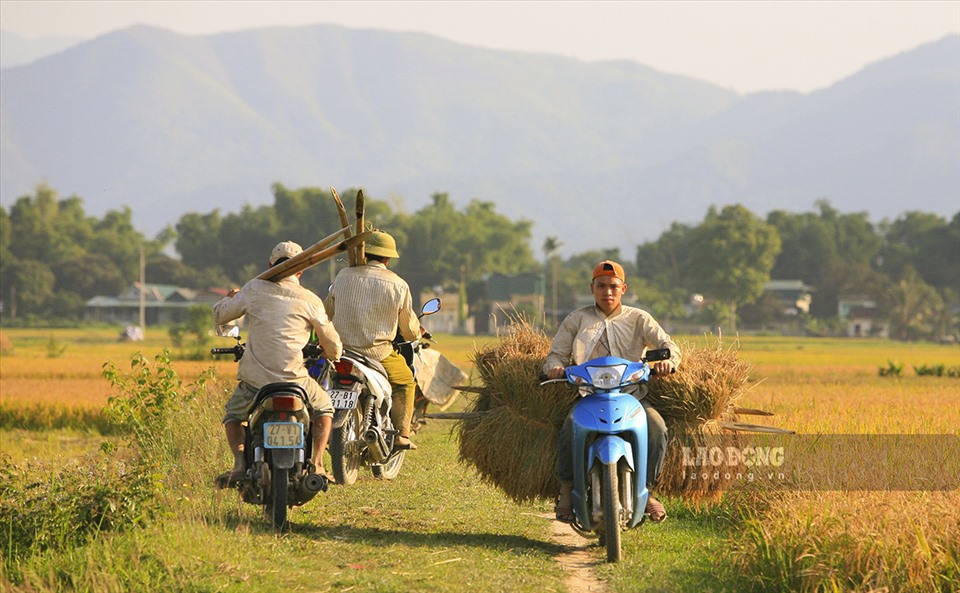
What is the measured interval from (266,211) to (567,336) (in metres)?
125

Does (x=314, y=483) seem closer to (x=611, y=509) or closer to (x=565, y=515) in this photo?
(x=565, y=515)

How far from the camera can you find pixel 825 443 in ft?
33.7

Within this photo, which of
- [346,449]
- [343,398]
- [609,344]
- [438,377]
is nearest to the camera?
[609,344]

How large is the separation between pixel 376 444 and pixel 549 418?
57.8 inches

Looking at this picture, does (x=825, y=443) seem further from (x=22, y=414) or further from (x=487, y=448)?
(x=22, y=414)

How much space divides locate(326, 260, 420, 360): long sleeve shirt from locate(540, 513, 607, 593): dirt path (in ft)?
6.11

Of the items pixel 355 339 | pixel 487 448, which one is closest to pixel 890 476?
pixel 487 448

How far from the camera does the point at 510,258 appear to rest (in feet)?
438

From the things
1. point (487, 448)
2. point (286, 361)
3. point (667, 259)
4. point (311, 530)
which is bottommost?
point (311, 530)

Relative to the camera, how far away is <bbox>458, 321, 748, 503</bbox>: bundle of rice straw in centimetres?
764

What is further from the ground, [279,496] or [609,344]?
[609,344]

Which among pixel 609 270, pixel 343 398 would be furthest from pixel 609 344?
pixel 343 398

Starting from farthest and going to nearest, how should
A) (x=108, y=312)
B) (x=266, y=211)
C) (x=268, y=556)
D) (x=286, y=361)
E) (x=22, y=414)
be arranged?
(x=266, y=211) → (x=108, y=312) → (x=22, y=414) → (x=286, y=361) → (x=268, y=556)

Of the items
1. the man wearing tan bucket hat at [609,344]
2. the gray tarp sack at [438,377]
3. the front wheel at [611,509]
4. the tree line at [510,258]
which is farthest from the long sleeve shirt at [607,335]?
the tree line at [510,258]
